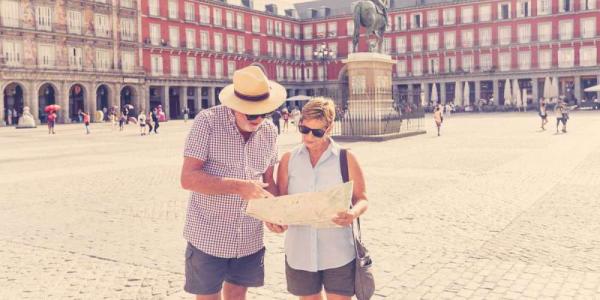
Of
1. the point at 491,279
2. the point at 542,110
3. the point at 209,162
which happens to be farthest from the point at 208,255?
the point at 542,110

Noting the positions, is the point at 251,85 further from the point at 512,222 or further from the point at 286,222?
the point at 512,222

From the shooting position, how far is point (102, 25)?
4938 cm

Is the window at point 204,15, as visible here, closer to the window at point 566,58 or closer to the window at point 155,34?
the window at point 155,34

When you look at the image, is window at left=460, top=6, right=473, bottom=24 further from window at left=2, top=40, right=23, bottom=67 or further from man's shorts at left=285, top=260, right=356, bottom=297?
man's shorts at left=285, top=260, right=356, bottom=297

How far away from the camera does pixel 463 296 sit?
4449 mm

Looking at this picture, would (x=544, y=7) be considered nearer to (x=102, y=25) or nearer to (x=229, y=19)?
(x=229, y=19)

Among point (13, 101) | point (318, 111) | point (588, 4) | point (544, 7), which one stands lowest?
point (318, 111)

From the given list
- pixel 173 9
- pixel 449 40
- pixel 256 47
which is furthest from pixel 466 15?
pixel 173 9

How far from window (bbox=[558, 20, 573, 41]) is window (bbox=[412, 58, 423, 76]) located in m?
14.9

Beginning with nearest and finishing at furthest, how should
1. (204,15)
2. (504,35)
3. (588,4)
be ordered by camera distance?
(588,4), (204,15), (504,35)

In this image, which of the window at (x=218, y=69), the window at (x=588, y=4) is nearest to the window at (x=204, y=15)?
the window at (x=218, y=69)

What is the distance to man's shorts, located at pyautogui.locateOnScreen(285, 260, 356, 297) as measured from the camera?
3.08 m

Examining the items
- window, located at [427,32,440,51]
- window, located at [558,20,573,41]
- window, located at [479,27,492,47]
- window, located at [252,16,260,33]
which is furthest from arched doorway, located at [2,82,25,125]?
window, located at [558,20,573,41]

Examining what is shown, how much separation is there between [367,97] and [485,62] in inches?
1775
